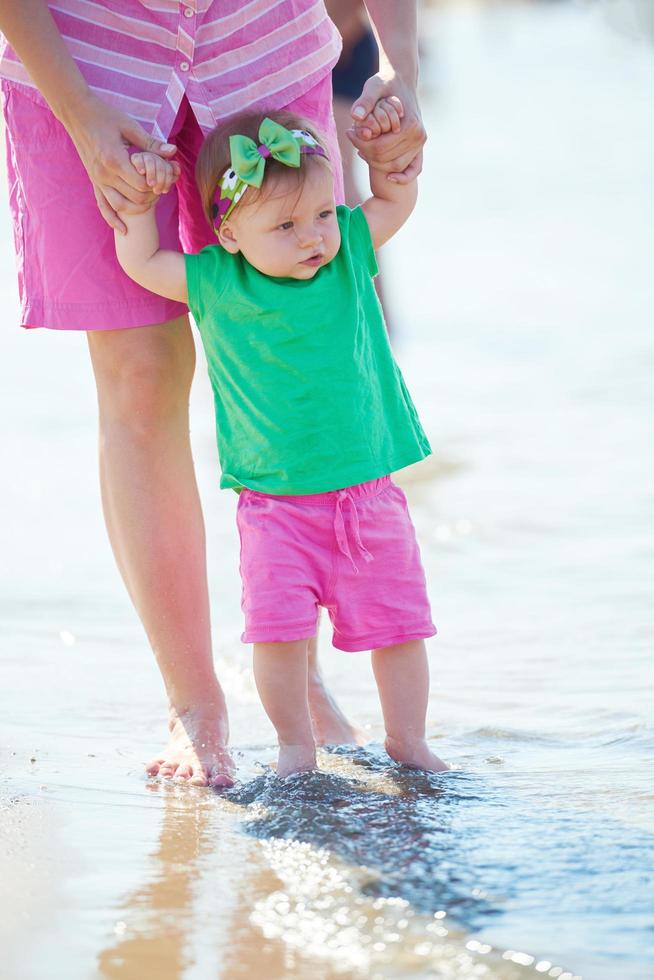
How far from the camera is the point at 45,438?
589cm

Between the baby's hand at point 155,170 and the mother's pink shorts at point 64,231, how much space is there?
0.18 m

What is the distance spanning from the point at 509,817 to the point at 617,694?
36.8 inches

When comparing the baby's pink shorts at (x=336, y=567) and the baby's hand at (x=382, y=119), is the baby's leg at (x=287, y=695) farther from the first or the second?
the baby's hand at (x=382, y=119)

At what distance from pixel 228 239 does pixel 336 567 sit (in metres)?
0.62

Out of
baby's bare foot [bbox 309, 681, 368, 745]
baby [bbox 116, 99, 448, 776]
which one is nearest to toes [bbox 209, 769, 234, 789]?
baby [bbox 116, 99, 448, 776]

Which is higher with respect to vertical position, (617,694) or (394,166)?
(394,166)

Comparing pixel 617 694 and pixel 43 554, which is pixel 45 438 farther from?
pixel 617 694

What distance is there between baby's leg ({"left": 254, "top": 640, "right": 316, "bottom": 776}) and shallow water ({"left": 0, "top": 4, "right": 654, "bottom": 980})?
0.21ft

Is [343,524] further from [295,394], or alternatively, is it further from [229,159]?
[229,159]

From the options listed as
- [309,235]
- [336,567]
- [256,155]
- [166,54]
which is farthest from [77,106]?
[336,567]

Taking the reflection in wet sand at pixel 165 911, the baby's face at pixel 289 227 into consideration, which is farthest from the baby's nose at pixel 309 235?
the reflection in wet sand at pixel 165 911

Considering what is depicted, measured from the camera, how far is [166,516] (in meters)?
2.82

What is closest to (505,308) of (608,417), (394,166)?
(608,417)

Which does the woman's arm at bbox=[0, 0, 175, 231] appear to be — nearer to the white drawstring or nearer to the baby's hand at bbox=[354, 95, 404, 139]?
the baby's hand at bbox=[354, 95, 404, 139]
